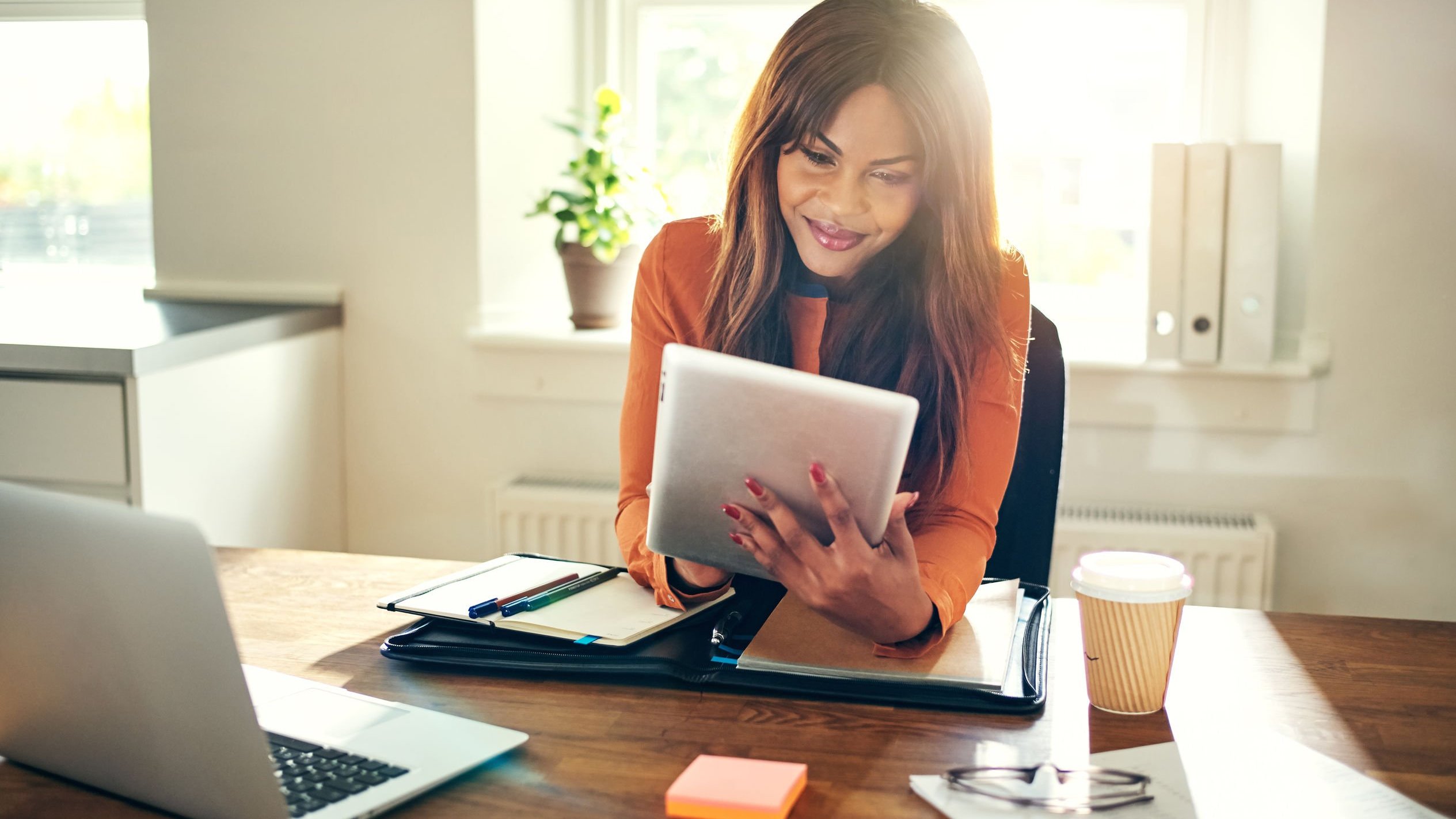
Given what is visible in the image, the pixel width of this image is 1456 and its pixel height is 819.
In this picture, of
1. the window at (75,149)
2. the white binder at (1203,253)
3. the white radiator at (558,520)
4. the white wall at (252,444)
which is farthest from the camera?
the window at (75,149)

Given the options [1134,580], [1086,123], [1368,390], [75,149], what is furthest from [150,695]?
[75,149]

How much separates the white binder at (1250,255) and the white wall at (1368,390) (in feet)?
0.30

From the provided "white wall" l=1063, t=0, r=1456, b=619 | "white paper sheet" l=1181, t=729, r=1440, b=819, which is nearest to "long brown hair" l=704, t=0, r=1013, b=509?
"white paper sheet" l=1181, t=729, r=1440, b=819

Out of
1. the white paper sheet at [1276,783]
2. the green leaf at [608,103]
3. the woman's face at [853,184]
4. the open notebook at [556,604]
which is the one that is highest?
the green leaf at [608,103]

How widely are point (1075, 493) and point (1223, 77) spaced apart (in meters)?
0.85

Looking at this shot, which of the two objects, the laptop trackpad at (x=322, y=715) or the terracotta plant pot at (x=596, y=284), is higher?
the terracotta plant pot at (x=596, y=284)

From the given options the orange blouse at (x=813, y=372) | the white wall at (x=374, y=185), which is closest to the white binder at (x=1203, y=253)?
the orange blouse at (x=813, y=372)

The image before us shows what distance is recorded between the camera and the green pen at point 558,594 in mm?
1029

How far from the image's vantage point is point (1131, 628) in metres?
0.89

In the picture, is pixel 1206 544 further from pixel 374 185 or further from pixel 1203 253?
pixel 374 185

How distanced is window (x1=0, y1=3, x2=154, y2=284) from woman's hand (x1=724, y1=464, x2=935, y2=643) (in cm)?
230

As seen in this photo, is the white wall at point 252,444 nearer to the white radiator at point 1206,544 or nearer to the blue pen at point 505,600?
the blue pen at point 505,600

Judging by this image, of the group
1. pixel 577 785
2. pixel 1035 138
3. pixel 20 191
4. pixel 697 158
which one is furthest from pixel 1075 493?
pixel 20 191

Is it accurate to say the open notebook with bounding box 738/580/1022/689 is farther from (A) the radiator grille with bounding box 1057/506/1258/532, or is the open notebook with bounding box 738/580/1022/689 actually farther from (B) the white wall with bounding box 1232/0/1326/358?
(B) the white wall with bounding box 1232/0/1326/358
